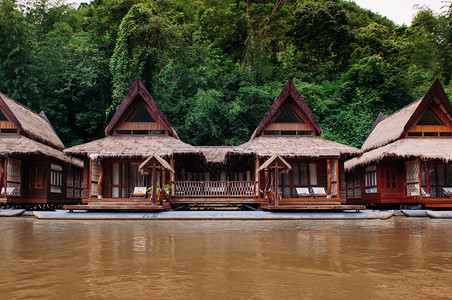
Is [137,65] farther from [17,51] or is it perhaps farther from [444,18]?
[444,18]

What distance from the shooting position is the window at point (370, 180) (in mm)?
19875

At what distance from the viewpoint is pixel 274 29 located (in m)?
31.7

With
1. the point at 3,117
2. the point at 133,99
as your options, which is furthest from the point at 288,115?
the point at 3,117

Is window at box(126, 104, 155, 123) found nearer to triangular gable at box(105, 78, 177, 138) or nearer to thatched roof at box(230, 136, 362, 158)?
triangular gable at box(105, 78, 177, 138)

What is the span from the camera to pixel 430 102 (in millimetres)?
18797

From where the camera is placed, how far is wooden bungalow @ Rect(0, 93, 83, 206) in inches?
663

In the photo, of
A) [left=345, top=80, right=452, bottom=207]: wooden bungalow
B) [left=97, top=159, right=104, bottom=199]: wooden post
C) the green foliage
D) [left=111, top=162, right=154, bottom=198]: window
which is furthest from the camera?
the green foliage

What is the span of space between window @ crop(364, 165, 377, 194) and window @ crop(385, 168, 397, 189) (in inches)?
26.7

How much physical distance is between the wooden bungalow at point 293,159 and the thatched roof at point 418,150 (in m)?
1.49

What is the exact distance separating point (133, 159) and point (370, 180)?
11991mm

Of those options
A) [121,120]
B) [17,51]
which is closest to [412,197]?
[121,120]

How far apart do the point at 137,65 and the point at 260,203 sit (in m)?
13.4

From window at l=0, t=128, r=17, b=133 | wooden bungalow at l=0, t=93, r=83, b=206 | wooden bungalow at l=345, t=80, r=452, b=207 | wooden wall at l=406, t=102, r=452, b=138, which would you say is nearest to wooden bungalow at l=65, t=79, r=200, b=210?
wooden bungalow at l=0, t=93, r=83, b=206

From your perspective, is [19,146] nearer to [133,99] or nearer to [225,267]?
[133,99]
